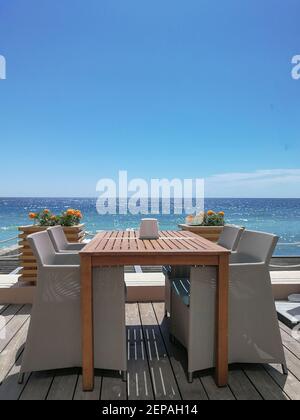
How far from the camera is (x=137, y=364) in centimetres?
223

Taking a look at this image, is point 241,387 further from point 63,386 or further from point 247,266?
point 63,386

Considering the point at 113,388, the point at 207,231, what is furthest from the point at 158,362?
the point at 207,231

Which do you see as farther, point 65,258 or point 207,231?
point 207,231

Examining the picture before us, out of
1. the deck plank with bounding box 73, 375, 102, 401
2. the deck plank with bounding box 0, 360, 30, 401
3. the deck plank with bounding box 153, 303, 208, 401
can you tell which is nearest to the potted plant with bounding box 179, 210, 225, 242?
the deck plank with bounding box 153, 303, 208, 401

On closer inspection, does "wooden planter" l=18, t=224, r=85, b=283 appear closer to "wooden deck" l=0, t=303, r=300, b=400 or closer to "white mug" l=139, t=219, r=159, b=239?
"wooden deck" l=0, t=303, r=300, b=400

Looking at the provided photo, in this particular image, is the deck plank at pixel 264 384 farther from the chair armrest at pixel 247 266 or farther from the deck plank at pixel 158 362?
the chair armrest at pixel 247 266

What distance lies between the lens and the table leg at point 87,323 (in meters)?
1.85

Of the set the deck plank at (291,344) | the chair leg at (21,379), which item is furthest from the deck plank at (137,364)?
the deck plank at (291,344)

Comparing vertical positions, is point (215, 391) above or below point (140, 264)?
below

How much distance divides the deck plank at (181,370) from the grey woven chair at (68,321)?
1.20 feet

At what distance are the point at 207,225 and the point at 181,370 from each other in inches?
89.1

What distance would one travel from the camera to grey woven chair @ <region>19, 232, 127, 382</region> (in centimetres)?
192

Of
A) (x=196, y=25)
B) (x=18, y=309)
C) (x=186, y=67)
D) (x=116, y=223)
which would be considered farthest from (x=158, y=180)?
(x=18, y=309)

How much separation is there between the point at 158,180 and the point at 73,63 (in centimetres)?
3016
